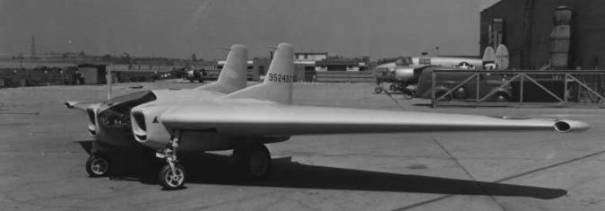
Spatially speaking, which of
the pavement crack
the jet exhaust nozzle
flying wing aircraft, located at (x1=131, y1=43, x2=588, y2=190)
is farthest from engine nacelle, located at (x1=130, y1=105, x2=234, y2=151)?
the jet exhaust nozzle

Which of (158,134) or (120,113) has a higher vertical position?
(120,113)

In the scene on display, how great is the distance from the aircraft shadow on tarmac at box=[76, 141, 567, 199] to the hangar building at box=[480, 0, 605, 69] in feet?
116

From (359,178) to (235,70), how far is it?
396 cm

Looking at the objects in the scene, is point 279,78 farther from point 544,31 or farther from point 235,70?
point 544,31

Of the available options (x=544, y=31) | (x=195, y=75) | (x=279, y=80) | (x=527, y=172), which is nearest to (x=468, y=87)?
(x=544, y=31)

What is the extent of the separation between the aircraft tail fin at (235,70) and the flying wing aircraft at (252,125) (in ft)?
6.34

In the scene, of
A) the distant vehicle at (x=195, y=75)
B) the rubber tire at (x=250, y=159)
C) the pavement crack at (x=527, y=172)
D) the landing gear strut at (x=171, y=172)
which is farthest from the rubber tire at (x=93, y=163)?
the distant vehicle at (x=195, y=75)

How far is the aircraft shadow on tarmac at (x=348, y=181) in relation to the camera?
9.97m

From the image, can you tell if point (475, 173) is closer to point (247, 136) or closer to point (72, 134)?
point (247, 136)

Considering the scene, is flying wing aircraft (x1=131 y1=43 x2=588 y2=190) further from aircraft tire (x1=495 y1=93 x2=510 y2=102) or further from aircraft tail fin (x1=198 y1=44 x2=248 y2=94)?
aircraft tire (x1=495 y1=93 x2=510 y2=102)

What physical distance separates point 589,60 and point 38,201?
137 feet

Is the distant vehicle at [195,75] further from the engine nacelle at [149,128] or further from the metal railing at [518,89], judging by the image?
the engine nacelle at [149,128]

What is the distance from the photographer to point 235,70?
13.5m

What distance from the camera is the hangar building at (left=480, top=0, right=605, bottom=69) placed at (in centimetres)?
4222
